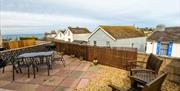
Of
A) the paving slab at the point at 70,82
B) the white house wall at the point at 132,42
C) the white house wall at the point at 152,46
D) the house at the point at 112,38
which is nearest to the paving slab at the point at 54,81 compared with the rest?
the paving slab at the point at 70,82

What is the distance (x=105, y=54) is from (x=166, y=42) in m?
9.16

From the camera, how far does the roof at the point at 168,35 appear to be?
569 inches

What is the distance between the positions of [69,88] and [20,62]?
328 centimetres

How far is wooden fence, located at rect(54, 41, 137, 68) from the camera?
727cm

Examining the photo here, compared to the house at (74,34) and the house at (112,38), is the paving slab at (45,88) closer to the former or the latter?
the house at (112,38)

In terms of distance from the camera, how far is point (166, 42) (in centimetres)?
1462

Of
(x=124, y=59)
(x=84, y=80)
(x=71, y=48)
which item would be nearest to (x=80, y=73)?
(x=84, y=80)

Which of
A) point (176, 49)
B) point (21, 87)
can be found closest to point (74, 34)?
point (176, 49)

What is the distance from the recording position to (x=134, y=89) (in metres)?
3.71

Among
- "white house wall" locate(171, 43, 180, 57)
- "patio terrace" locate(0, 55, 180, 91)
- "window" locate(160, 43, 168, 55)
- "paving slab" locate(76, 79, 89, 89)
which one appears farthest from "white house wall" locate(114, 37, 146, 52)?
"paving slab" locate(76, 79, 89, 89)

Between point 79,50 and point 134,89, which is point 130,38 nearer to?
point 79,50

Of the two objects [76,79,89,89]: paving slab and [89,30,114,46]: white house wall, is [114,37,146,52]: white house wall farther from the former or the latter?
[76,79,89,89]: paving slab

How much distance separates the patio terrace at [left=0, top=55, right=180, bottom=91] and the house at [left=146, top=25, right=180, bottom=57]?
9525mm

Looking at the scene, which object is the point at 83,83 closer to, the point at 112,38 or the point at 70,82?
the point at 70,82
